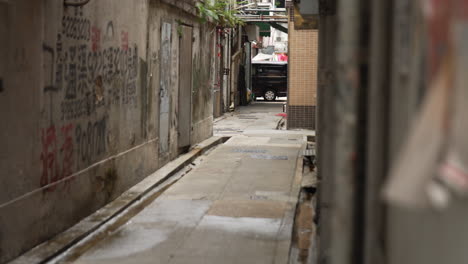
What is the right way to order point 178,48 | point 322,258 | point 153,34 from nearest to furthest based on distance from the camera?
point 322,258
point 153,34
point 178,48

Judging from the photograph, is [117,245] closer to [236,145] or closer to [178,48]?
[178,48]

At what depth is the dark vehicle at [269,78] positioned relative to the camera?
129 ft

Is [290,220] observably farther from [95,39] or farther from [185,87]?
[185,87]

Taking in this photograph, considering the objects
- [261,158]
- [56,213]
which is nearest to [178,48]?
[261,158]

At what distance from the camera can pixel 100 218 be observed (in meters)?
9.21

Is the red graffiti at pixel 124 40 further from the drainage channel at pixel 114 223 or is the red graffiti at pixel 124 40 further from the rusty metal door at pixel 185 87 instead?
the rusty metal door at pixel 185 87

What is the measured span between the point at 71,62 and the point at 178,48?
664 centimetres

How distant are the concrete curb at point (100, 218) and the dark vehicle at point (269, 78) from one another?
2496 centimetres

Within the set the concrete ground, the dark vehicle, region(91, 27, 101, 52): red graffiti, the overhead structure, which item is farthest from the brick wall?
the dark vehicle

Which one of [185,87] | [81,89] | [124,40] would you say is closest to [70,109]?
[81,89]

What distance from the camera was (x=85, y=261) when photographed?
7.37m

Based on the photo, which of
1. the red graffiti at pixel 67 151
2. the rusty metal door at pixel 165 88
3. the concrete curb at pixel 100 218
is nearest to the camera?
the concrete curb at pixel 100 218

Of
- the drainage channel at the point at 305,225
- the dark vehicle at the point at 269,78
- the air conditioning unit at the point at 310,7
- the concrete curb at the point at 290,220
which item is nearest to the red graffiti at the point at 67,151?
the concrete curb at the point at 290,220

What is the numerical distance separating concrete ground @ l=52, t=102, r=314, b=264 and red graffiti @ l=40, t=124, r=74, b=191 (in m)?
0.92
